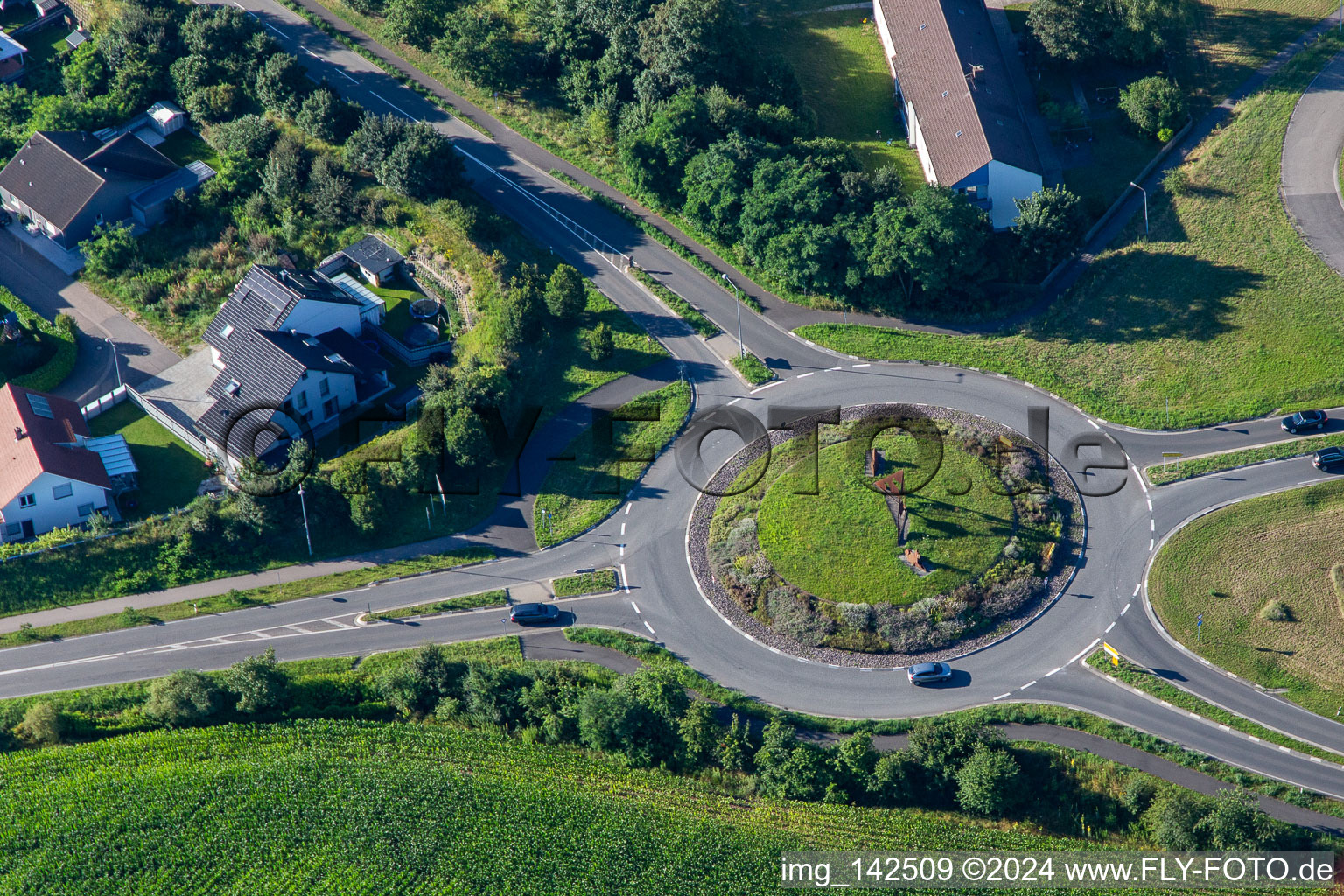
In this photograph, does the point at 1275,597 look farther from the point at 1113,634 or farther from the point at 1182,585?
the point at 1113,634

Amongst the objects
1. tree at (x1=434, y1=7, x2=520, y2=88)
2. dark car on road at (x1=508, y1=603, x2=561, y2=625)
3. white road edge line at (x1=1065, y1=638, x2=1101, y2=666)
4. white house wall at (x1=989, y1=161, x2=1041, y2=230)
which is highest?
tree at (x1=434, y1=7, x2=520, y2=88)

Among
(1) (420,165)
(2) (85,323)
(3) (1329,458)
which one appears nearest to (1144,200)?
(3) (1329,458)

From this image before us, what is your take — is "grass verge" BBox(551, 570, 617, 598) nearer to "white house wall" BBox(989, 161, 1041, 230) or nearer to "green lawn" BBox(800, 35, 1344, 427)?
"green lawn" BBox(800, 35, 1344, 427)

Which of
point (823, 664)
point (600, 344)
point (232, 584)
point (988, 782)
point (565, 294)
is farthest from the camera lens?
point (565, 294)

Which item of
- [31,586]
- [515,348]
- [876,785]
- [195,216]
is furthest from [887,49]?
[31,586]

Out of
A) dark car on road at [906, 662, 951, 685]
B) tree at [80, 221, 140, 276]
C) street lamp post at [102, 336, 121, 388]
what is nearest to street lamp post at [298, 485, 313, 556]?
street lamp post at [102, 336, 121, 388]

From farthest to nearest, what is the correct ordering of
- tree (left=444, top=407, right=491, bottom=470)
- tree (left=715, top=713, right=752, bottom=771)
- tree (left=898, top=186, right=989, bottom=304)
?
tree (left=898, top=186, right=989, bottom=304) → tree (left=444, top=407, right=491, bottom=470) → tree (left=715, top=713, right=752, bottom=771)

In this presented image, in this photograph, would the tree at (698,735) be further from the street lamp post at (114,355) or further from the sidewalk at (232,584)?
the street lamp post at (114,355)

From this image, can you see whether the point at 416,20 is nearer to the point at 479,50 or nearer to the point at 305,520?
the point at 479,50
